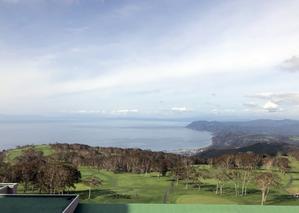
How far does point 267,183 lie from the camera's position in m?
96.8

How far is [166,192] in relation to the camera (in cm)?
11400

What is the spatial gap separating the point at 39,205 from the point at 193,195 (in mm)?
70297

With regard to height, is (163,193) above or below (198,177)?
below

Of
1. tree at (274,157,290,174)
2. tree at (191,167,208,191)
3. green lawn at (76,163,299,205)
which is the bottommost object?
green lawn at (76,163,299,205)

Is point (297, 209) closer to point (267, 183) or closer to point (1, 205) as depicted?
point (1, 205)

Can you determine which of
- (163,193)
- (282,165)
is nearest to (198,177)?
(163,193)

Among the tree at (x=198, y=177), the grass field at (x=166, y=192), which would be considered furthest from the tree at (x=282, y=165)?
the tree at (x=198, y=177)

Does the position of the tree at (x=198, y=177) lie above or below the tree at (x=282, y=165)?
below

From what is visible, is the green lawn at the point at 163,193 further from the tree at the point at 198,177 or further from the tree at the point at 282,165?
the tree at the point at 282,165

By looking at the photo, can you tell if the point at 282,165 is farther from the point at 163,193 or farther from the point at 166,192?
the point at 163,193

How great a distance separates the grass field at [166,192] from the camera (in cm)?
9966

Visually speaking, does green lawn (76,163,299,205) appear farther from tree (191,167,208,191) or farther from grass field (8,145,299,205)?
tree (191,167,208,191)

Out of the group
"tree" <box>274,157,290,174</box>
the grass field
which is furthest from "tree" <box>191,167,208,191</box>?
"tree" <box>274,157,290,174</box>

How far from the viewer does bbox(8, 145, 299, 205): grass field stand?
327 feet
